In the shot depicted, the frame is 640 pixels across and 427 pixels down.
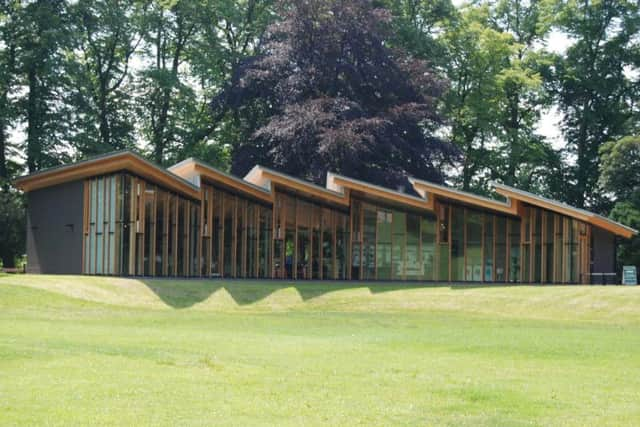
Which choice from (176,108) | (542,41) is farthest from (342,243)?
(542,41)

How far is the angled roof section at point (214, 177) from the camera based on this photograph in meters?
37.6

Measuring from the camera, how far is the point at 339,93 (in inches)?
1902

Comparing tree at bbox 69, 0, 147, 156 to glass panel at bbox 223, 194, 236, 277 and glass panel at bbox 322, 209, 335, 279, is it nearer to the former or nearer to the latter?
glass panel at bbox 223, 194, 236, 277

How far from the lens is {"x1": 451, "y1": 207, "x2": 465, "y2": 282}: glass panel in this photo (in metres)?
42.3

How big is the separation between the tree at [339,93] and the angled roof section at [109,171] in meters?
8.01

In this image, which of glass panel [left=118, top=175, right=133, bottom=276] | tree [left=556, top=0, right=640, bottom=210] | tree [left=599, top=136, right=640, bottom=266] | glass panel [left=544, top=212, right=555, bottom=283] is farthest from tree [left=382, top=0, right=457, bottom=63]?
glass panel [left=118, top=175, right=133, bottom=276]

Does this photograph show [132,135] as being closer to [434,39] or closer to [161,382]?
[434,39]

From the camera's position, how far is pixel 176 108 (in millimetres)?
52969

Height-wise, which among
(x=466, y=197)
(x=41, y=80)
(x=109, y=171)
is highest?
(x=41, y=80)

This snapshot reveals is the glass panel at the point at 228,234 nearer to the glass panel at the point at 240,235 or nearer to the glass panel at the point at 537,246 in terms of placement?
the glass panel at the point at 240,235

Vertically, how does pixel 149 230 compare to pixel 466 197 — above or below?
below

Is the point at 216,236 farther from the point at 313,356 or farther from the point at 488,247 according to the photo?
the point at 313,356

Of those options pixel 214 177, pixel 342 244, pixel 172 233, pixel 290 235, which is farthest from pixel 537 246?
pixel 172 233

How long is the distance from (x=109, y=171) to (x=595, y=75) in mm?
30183
